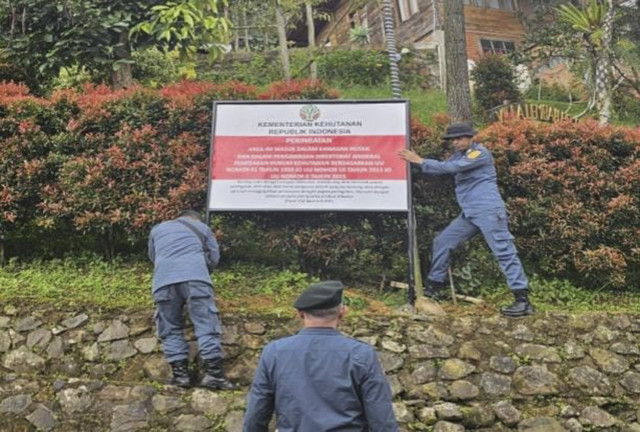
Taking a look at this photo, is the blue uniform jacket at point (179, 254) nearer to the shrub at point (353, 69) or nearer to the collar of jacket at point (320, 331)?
the collar of jacket at point (320, 331)

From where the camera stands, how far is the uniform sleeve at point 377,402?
278 centimetres

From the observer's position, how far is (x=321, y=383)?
2.81m

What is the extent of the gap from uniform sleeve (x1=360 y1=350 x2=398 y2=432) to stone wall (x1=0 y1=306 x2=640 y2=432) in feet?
6.81

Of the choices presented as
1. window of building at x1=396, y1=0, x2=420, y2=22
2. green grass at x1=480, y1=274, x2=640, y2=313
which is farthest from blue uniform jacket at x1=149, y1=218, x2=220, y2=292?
window of building at x1=396, y1=0, x2=420, y2=22

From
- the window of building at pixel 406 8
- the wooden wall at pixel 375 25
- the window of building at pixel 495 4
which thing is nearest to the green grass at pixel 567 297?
the wooden wall at pixel 375 25

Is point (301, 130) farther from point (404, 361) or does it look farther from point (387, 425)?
point (387, 425)

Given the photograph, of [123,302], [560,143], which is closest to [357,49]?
[560,143]

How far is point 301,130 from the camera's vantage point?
6328 mm

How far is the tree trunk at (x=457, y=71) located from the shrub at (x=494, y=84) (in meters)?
7.05

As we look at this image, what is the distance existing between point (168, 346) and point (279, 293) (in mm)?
1670

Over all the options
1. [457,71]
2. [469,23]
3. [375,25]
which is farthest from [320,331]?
[375,25]

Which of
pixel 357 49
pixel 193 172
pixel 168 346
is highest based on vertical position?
pixel 357 49

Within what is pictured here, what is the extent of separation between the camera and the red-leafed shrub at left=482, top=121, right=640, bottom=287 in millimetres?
6348

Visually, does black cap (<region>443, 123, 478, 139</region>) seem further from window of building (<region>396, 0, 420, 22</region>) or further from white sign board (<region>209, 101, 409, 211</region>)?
window of building (<region>396, 0, 420, 22</region>)
